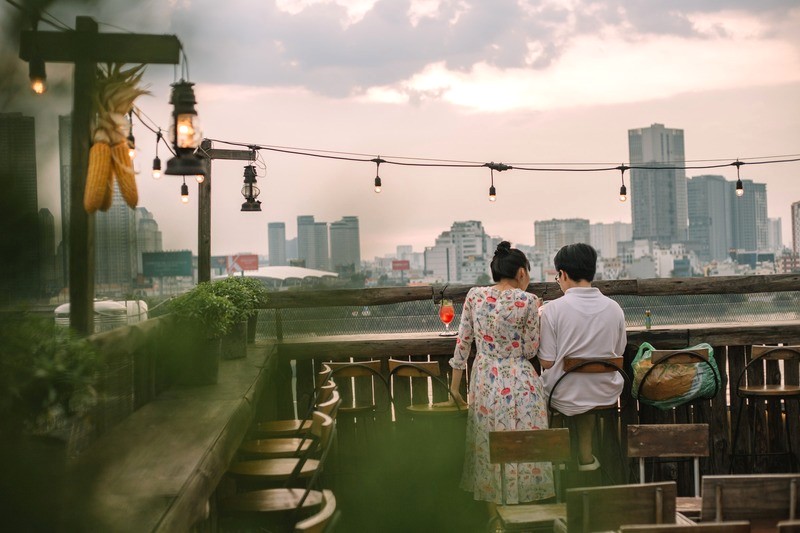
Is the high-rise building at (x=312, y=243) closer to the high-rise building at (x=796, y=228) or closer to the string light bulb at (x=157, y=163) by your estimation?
the string light bulb at (x=157, y=163)

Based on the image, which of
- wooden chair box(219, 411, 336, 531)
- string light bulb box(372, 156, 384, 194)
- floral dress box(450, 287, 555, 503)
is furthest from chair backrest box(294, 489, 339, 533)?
string light bulb box(372, 156, 384, 194)

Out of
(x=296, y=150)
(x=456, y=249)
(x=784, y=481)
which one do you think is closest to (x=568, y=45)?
(x=456, y=249)

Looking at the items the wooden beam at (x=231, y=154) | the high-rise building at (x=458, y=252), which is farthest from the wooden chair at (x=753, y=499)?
the high-rise building at (x=458, y=252)

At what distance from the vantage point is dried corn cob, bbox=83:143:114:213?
1.43 metres

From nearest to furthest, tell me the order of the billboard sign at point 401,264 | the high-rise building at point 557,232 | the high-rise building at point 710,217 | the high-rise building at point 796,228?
the billboard sign at point 401,264 < the high-rise building at point 796,228 < the high-rise building at point 557,232 < the high-rise building at point 710,217

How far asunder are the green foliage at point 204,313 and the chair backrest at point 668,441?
2.02 m

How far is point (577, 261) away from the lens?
14.5 feet

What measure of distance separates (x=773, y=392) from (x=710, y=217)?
20.6 m

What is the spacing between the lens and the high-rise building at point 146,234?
167 centimetres

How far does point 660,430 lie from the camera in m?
3.42

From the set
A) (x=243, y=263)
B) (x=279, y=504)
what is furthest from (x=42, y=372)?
(x=243, y=263)

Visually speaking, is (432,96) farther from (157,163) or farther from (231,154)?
(157,163)

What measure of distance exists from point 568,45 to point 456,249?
4.52 metres

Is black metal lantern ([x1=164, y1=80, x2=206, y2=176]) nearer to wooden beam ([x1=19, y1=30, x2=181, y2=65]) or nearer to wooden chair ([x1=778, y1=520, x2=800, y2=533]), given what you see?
wooden beam ([x1=19, y1=30, x2=181, y2=65])
